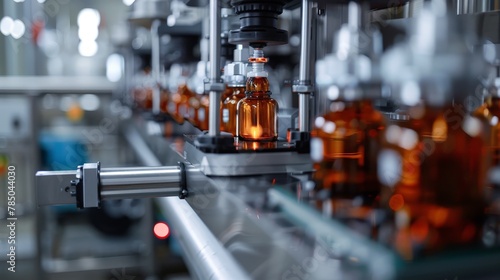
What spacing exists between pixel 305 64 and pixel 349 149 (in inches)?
11.5

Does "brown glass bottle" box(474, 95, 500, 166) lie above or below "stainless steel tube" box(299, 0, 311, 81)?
below

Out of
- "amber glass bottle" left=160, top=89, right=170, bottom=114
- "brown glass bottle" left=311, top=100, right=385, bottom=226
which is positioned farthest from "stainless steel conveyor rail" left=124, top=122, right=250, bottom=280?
"amber glass bottle" left=160, top=89, right=170, bottom=114

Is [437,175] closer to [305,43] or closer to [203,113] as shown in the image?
[305,43]

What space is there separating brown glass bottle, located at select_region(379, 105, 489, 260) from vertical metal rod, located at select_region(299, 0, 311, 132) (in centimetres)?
36

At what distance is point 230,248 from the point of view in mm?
601

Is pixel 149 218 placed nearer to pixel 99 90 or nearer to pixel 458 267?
pixel 99 90

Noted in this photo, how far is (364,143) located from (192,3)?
745 millimetres

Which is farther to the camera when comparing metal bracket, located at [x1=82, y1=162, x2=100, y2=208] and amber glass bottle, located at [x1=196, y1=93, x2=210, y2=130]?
amber glass bottle, located at [x1=196, y1=93, x2=210, y2=130]

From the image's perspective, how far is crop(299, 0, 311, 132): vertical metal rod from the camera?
0.86 metres

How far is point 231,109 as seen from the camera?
1091mm

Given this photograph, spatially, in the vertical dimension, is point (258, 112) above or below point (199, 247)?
above

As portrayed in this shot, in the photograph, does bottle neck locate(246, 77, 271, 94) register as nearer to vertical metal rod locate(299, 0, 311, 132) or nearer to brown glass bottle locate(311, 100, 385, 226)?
vertical metal rod locate(299, 0, 311, 132)

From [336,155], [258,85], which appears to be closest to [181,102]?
[258,85]

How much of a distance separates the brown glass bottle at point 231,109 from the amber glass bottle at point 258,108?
0.13 m
